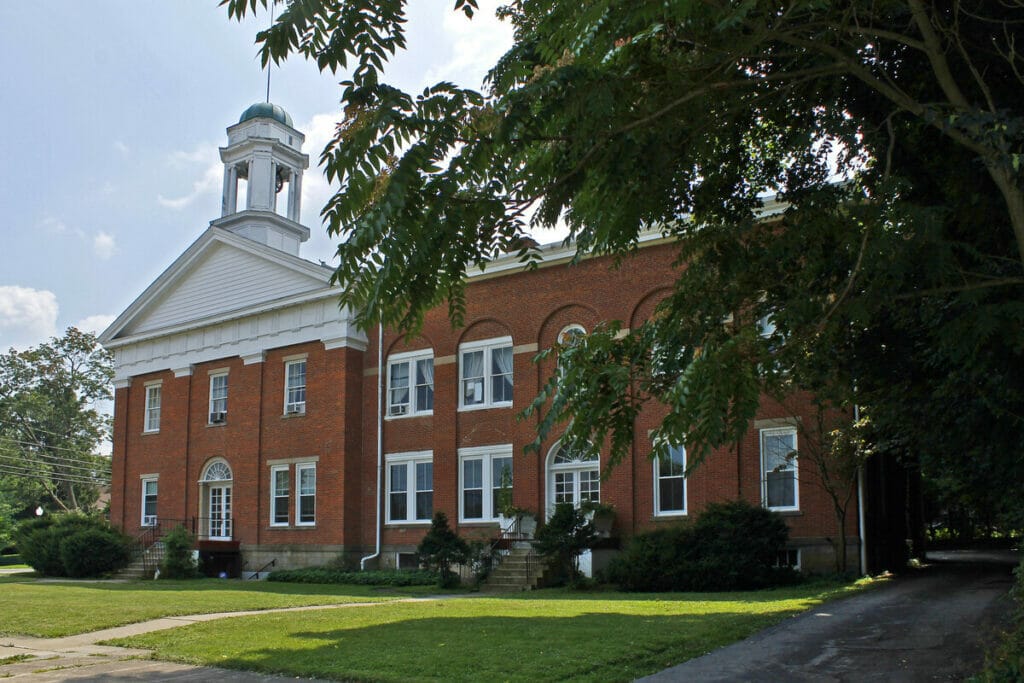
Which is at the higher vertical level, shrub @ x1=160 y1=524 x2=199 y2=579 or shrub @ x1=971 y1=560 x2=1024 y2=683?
shrub @ x1=971 y1=560 x2=1024 y2=683

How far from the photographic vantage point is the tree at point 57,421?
6588cm

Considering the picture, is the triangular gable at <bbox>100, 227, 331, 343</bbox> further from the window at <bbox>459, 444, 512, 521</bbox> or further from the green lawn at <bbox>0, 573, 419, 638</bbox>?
the green lawn at <bbox>0, 573, 419, 638</bbox>

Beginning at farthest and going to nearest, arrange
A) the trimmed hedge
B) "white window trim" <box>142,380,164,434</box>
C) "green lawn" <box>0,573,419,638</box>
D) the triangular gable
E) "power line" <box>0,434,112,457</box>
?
1. "power line" <box>0,434,112,457</box>
2. "white window trim" <box>142,380,164,434</box>
3. the triangular gable
4. the trimmed hedge
5. "green lawn" <box>0,573,419,638</box>

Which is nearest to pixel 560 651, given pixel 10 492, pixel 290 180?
pixel 290 180

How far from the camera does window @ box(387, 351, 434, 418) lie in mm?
30406

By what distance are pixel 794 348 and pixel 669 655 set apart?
4.63m

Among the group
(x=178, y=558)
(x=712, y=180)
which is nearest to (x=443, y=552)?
(x=178, y=558)

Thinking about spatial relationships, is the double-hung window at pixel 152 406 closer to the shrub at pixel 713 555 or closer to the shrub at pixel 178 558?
the shrub at pixel 178 558

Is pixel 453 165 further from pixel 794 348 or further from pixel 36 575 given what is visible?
pixel 36 575

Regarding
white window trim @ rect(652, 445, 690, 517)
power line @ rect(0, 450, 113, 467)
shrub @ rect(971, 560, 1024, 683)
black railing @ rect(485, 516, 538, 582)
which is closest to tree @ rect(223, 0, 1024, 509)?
shrub @ rect(971, 560, 1024, 683)

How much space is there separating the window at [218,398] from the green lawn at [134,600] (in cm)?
A: 716

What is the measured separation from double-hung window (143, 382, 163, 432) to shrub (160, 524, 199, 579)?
7.19 meters

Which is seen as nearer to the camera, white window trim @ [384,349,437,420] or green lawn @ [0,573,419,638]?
green lawn @ [0,573,419,638]

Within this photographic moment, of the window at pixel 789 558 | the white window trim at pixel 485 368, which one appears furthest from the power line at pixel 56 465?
the window at pixel 789 558
